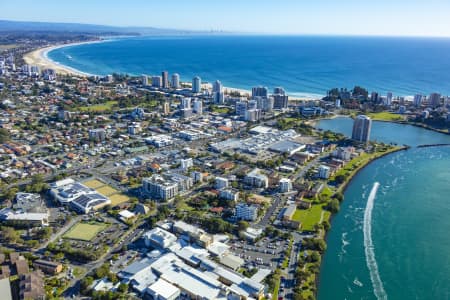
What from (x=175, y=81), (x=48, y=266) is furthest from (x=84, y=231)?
(x=175, y=81)

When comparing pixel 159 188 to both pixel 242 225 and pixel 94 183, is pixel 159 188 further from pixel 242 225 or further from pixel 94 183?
pixel 242 225

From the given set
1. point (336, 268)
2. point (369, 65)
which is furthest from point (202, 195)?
point (369, 65)

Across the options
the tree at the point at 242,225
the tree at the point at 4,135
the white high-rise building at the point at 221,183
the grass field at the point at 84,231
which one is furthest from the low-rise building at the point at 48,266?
the tree at the point at 4,135

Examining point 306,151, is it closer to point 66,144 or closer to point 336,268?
point 336,268

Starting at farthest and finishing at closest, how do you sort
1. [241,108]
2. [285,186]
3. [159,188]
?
[241,108] < [285,186] < [159,188]

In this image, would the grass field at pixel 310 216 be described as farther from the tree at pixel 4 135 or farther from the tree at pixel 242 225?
the tree at pixel 4 135

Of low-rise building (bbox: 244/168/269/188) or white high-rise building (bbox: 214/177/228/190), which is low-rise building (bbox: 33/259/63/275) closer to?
white high-rise building (bbox: 214/177/228/190)
